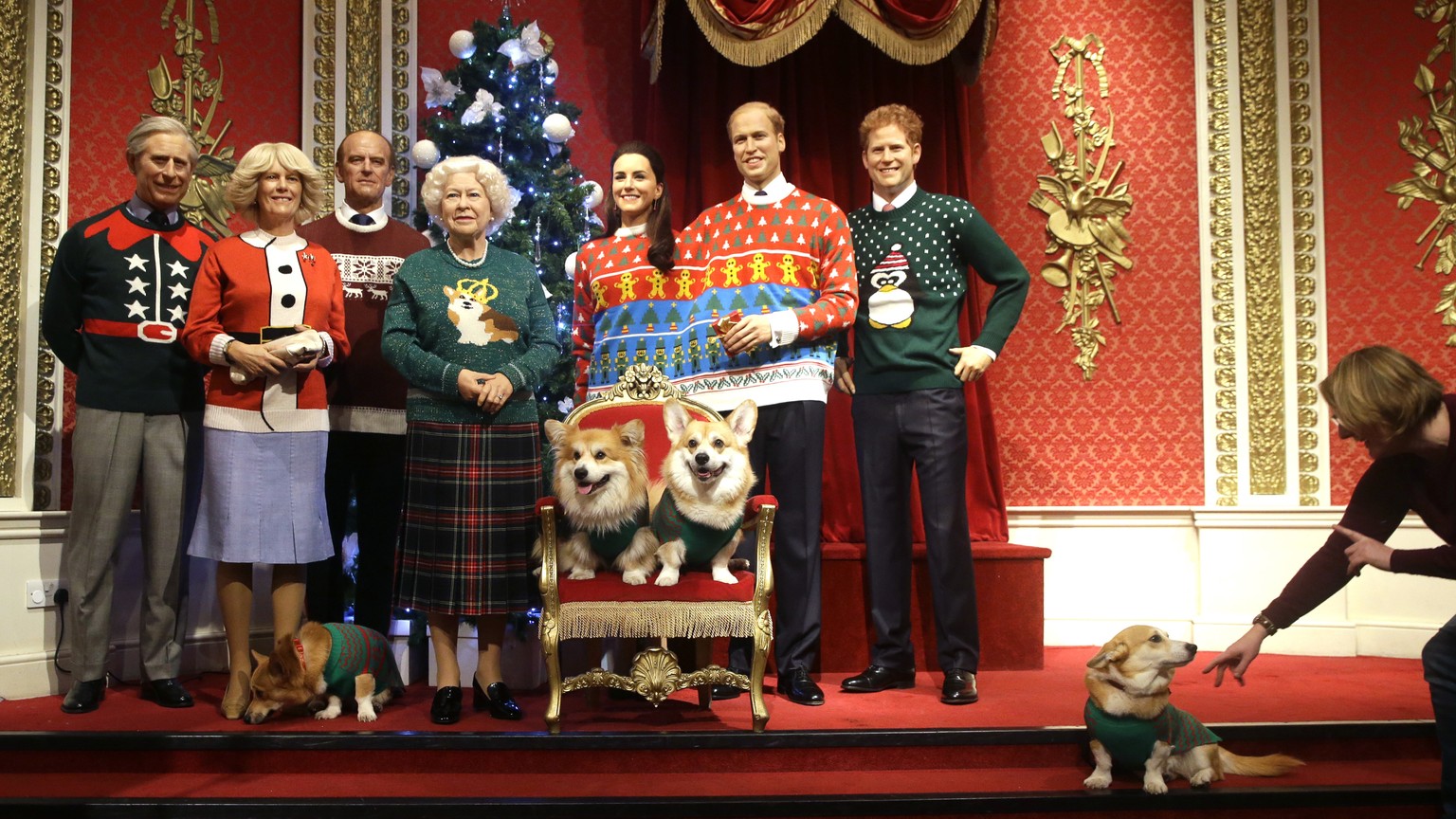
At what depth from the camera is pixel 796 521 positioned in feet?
12.4

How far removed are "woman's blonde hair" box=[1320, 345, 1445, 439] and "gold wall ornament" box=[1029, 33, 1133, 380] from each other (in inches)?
103

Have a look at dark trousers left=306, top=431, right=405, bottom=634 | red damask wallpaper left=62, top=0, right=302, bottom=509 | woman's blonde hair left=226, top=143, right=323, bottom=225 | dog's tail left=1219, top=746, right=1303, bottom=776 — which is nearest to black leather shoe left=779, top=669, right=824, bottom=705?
dog's tail left=1219, top=746, right=1303, bottom=776

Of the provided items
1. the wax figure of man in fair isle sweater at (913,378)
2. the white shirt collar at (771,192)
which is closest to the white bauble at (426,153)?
the white shirt collar at (771,192)

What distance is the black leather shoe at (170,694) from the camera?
3.79 metres

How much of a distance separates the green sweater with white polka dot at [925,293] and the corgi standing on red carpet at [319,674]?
1.87 metres

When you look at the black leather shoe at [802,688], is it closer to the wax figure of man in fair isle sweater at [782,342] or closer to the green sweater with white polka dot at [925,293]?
the wax figure of man in fair isle sweater at [782,342]

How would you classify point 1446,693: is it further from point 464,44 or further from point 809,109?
point 464,44

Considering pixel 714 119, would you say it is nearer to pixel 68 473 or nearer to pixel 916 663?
pixel 916 663

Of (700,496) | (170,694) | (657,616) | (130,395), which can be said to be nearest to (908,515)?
(700,496)

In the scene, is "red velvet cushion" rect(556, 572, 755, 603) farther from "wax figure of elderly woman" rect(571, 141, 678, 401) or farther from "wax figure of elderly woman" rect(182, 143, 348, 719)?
"wax figure of elderly woman" rect(182, 143, 348, 719)

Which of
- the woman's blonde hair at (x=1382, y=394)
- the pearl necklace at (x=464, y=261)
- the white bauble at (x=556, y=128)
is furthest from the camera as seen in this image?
the white bauble at (x=556, y=128)

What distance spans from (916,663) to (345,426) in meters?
2.35

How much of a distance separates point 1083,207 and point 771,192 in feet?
6.51

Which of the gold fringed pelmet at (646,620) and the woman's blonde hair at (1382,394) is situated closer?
the woman's blonde hair at (1382,394)
